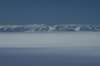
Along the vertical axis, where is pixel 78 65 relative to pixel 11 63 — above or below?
below

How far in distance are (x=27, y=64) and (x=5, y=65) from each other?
920mm

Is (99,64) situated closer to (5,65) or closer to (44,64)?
(44,64)

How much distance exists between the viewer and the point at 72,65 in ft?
20.9

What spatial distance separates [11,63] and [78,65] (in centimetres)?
292

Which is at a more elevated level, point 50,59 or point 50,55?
point 50,55

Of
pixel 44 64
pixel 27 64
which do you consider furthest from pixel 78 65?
pixel 27 64

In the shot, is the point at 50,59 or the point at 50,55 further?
the point at 50,55

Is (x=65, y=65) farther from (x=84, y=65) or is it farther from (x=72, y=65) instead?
(x=84, y=65)

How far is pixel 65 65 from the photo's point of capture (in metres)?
6.40

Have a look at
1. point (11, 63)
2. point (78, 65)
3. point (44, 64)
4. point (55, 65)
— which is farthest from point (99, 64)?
point (11, 63)

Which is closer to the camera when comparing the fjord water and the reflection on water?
the reflection on water

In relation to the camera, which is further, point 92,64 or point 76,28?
point 76,28

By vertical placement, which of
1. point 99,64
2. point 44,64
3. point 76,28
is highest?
point 76,28

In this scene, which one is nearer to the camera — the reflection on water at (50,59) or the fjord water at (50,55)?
the reflection on water at (50,59)
